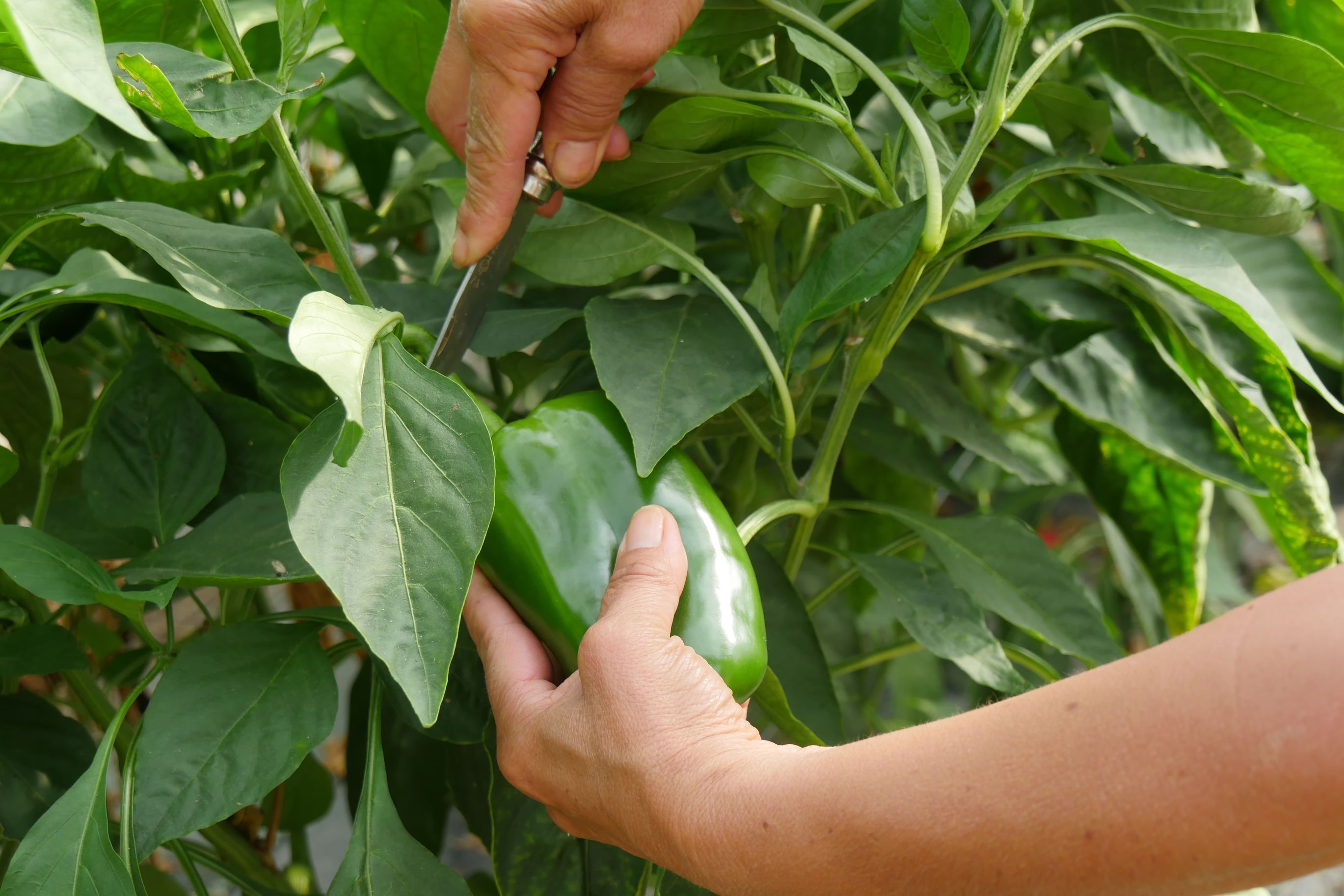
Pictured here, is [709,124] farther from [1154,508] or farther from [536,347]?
[1154,508]

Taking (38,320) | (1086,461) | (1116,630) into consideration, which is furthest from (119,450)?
(1116,630)

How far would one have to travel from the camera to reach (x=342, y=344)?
377 millimetres

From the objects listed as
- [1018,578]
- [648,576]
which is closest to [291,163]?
[648,576]

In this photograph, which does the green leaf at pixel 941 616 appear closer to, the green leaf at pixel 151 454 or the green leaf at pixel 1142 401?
the green leaf at pixel 1142 401

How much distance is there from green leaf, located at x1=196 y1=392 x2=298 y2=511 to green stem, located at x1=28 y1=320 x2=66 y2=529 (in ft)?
0.24

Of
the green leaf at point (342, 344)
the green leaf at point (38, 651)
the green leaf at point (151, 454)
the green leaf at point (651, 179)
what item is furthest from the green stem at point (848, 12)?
the green leaf at point (38, 651)

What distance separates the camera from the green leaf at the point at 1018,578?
62 centimetres

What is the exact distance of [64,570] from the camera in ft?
1.53

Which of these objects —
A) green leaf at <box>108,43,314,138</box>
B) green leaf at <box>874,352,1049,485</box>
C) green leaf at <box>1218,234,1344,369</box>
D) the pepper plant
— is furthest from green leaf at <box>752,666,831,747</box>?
green leaf at <box>1218,234,1344,369</box>

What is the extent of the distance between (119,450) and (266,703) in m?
0.18

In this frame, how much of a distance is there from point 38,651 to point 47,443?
12 cm

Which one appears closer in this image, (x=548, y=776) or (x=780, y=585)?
(x=548, y=776)

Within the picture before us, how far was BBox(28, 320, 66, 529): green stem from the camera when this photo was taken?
1.79 feet

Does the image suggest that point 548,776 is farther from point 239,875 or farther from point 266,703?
point 239,875
